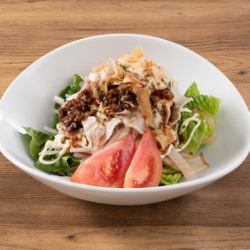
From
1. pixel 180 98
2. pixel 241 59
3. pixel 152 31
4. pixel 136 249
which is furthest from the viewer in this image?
pixel 152 31

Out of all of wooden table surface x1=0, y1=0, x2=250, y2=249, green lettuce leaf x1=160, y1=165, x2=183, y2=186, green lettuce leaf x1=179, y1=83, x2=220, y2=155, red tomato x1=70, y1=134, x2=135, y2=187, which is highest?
red tomato x1=70, y1=134, x2=135, y2=187

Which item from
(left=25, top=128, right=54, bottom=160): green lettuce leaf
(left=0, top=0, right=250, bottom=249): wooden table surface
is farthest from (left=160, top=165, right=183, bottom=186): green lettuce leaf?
(left=25, top=128, right=54, bottom=160): green lettuce leaf

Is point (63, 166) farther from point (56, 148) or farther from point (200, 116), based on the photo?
point (200, 116)

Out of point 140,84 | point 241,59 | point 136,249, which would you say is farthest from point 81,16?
point 136,249

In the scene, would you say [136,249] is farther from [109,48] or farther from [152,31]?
[152,31]

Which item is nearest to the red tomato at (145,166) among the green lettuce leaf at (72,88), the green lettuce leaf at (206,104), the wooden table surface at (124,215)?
the wooden table surface at (124,215)

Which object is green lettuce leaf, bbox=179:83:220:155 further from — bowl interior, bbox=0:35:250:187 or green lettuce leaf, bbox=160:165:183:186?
green lettuce leaf, bbox=160:165:183:186
